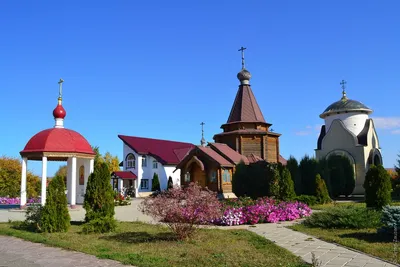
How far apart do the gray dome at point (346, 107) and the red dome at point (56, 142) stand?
1776cm

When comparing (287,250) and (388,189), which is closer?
(287,250)

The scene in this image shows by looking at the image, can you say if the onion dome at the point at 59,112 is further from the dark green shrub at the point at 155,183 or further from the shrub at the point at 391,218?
the shrub at the point at 391,218

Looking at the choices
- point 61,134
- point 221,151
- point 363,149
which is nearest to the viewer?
point 61,134

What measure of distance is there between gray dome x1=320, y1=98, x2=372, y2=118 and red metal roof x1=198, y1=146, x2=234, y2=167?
856 cm

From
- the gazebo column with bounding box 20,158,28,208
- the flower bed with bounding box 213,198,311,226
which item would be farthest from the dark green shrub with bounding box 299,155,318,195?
the gazebo column with bounding box 20,158,28,208

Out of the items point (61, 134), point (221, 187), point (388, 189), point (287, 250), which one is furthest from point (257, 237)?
point (221, 187)

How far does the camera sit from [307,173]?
2283cm

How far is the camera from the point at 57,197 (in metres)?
11.1

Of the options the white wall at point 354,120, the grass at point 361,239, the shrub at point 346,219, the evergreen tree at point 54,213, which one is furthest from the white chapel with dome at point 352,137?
the evergreen tree at point 54,213

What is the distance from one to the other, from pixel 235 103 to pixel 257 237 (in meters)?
23.3

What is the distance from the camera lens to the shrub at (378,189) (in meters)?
13.5

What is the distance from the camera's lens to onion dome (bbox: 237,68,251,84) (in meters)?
32.5

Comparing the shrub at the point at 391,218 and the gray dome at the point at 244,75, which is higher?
the gray dome at the point at 244,75

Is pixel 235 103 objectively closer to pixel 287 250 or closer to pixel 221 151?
pixel 221 151
